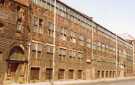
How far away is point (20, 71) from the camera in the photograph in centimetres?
3231

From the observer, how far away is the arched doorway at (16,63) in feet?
100

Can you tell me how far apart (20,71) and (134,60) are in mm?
75739

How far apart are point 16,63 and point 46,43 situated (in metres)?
6.55

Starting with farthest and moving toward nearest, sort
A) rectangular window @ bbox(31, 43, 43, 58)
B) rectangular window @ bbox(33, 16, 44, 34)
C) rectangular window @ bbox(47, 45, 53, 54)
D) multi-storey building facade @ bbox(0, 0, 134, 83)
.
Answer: rectangular window @ bbox(47, 45, 53, 54), rectangular window @ bbox(33, 16, 44, 34), rectangular window @ bbox(31, 43, 43, 58), multi-storey building facade @ bbox(0, 0, 134, 83)

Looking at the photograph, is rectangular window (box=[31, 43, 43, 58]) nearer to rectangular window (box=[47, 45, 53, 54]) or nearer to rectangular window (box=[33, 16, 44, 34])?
rectangular window (box=[33, 16, 44, 34])

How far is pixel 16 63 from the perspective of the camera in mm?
31828

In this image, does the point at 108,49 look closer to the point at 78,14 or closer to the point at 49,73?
the point at 78,14

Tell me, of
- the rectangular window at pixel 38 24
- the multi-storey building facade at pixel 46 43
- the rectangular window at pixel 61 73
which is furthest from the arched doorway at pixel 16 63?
the rectangular window at pixel 61 73

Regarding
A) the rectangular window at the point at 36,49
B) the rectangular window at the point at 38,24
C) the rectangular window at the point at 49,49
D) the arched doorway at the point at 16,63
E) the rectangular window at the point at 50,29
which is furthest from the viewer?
the rectangular window at the point at 50,29

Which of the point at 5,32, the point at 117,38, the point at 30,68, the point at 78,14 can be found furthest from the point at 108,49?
the point at 5,32

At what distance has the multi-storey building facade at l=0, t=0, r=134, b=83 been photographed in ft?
99.3

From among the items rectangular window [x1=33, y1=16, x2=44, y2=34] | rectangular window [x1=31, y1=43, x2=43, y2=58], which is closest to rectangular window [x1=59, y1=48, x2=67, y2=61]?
rectangular window [x1=31, y1=43, x2=43, y2=58]

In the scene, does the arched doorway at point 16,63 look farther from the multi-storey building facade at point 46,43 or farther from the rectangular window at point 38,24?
the rectangular window at point 38,24

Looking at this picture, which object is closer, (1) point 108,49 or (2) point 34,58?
(2) point 34,58
